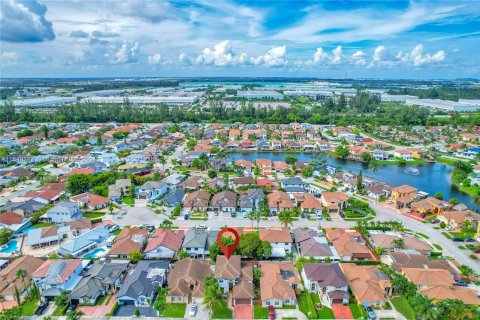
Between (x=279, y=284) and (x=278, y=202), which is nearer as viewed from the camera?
(x=279, y=284)

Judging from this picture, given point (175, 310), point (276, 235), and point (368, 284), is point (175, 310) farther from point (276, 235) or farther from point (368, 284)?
point (368, 284)

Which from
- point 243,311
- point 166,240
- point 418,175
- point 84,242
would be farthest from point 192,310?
point 418,175

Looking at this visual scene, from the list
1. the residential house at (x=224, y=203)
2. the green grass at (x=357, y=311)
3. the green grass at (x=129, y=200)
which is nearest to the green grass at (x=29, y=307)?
the green grass at (x=129, y=200)

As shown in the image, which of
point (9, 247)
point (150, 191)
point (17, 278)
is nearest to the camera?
point (17, 278)

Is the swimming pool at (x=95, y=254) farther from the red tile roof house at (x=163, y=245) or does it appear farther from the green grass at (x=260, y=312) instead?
the green grass at (x=260, y=312)

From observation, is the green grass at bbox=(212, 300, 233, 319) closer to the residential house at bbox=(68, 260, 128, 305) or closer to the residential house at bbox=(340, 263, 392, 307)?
the residential house at bbox=(68, 260, 128, 305)

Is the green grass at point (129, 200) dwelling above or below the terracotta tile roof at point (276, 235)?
below
